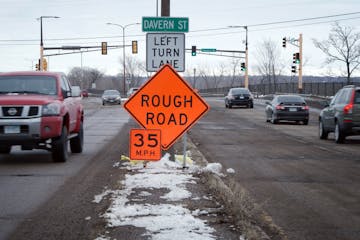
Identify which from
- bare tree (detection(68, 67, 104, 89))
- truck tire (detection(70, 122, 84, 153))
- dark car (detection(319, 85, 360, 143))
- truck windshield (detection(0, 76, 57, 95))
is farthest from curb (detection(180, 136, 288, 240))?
bare tree (detection(68, 67, 104, 89))

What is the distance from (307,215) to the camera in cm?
808

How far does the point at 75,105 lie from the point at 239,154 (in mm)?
4242

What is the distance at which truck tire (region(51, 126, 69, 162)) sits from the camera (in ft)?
41.9

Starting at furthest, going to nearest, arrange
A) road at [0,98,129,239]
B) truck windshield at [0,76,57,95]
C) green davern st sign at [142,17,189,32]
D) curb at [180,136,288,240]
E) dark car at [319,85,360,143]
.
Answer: dark car at [319,85,360,143], truck windshield at [0,76,57,95], green davern st sign at [142,17,189,32], road at [0,98,129,239], curb at [180,136,288,240]

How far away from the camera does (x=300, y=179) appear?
11.3 m

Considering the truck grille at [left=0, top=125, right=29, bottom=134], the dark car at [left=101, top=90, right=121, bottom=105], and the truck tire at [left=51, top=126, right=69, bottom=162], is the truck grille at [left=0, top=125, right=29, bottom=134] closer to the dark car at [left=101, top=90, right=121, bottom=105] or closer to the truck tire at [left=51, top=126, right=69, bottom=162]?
the truck tire at [left=51, top=126, right=69, bottom=162]

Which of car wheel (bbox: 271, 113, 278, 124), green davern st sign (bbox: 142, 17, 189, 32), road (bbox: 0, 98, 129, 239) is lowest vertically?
car wheel (bbox: 271, 113, 278, 124)

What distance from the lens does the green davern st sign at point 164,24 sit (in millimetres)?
11961

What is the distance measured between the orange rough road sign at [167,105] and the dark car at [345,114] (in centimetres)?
919

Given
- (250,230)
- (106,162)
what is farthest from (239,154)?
(250,230)

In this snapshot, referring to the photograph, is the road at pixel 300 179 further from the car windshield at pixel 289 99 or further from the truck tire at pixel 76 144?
the car windshield at pixel 289 99

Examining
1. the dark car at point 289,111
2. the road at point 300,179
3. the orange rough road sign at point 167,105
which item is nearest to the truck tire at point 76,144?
the road at point 300,179

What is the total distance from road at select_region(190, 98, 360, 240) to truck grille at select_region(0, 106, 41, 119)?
408 centimetres

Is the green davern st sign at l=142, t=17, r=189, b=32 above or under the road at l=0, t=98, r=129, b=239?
above
